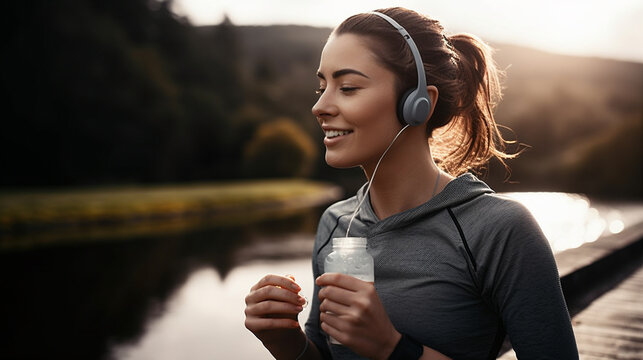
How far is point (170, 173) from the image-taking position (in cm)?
5016

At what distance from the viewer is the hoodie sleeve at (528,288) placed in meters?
1.56

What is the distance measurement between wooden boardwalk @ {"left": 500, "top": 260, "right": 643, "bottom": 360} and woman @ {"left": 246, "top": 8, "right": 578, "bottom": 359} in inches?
43.0

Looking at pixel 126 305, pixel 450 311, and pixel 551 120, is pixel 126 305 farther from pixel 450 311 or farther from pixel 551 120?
pixel 551 120

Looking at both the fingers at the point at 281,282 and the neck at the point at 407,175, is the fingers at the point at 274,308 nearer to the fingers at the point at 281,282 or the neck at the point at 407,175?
the fingers at the point at 281,282

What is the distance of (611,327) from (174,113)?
149 feet

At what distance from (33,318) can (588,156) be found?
56445mm

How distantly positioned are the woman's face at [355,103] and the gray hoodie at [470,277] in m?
0.24

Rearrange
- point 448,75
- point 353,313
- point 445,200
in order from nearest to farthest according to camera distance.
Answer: point 353,313 → point 445,200 → point 448,75

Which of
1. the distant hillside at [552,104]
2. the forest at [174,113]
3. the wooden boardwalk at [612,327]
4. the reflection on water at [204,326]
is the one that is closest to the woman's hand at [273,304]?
the wooden boardwalk at [612,327]

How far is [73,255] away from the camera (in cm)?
1326

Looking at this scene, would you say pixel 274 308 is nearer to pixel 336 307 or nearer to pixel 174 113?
pixel 336 307

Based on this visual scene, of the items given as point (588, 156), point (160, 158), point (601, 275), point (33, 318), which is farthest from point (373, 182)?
point (588, 156)

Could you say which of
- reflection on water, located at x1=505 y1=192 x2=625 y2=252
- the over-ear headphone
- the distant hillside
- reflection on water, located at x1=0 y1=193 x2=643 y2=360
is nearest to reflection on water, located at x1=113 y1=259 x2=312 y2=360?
reflection on water, located at x1=0 y1=193 x2=643 y2=360

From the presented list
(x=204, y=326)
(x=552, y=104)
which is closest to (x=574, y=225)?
(x=204, y=326)
